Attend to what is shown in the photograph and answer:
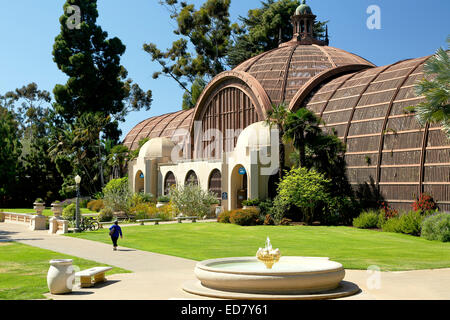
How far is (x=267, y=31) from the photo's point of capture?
230 feet

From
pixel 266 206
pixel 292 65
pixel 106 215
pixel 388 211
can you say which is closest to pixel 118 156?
pixel 106 215

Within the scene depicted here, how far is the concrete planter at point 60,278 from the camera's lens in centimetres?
1234

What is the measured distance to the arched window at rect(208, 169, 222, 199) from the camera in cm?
4212

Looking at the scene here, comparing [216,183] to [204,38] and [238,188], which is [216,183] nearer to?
[238,188]

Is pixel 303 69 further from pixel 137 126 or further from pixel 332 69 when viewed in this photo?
pixel 137 126

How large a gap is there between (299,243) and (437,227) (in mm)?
6929

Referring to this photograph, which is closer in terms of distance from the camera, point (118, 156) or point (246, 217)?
point (246, 217)

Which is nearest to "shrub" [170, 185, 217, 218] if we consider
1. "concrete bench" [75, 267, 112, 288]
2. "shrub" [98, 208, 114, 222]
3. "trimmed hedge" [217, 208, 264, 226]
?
"trimmed hedge" [217, 208, 264, 226]

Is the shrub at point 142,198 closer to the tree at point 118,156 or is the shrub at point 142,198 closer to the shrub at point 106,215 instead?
the shrub at point 106,215

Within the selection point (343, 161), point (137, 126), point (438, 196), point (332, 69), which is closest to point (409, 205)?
point (438, 196)

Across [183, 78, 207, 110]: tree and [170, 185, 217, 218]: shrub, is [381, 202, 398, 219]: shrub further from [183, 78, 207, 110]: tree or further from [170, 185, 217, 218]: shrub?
[183, 78, 207, 110]: tree

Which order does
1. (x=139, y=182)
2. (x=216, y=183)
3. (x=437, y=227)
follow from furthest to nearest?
1. (x=139, y=182)
2. (x=216, y=183)
3. (x=437, y=227)

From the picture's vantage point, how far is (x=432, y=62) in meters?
22.7

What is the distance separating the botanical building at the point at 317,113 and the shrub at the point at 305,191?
7.41 ft
